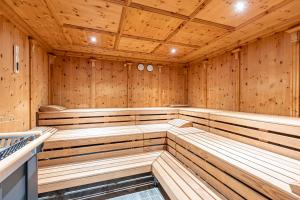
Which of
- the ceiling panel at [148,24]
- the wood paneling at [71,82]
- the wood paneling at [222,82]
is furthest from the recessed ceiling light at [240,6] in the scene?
the wood paneling at [71,82]

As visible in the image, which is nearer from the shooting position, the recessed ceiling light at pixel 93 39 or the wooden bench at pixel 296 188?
the wooden bench at pixel 296 188

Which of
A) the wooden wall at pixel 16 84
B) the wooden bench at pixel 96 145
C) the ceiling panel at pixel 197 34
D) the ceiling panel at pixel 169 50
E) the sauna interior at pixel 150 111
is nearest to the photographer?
the sauna interior at pixel 150 111

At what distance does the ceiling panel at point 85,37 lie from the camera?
11.5ft

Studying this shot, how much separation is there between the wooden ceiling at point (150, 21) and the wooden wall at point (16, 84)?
1.10 feet

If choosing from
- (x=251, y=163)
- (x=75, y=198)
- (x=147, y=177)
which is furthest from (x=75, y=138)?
(x=251, y=163)

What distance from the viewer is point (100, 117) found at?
4.45 m

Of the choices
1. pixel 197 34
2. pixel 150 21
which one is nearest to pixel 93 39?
pixel 150 21

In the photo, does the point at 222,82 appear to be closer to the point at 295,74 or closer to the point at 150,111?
the point at 295,74

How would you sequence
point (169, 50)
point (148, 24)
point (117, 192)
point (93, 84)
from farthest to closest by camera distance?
1. point (93, 84)
2. point (169, 50)
3. point (148, 24)
4. point (117, 192)

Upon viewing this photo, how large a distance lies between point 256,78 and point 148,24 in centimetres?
319

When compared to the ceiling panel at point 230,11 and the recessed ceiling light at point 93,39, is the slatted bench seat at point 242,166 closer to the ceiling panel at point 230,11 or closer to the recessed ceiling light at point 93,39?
the ceiling panel at point 230,11

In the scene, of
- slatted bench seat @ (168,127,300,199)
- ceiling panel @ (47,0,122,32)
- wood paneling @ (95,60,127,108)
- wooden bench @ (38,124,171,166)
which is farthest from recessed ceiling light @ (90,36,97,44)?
slatted bench seat @ (168,127,300,199)

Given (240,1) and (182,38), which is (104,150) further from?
(240,1)

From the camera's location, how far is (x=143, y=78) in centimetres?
625
